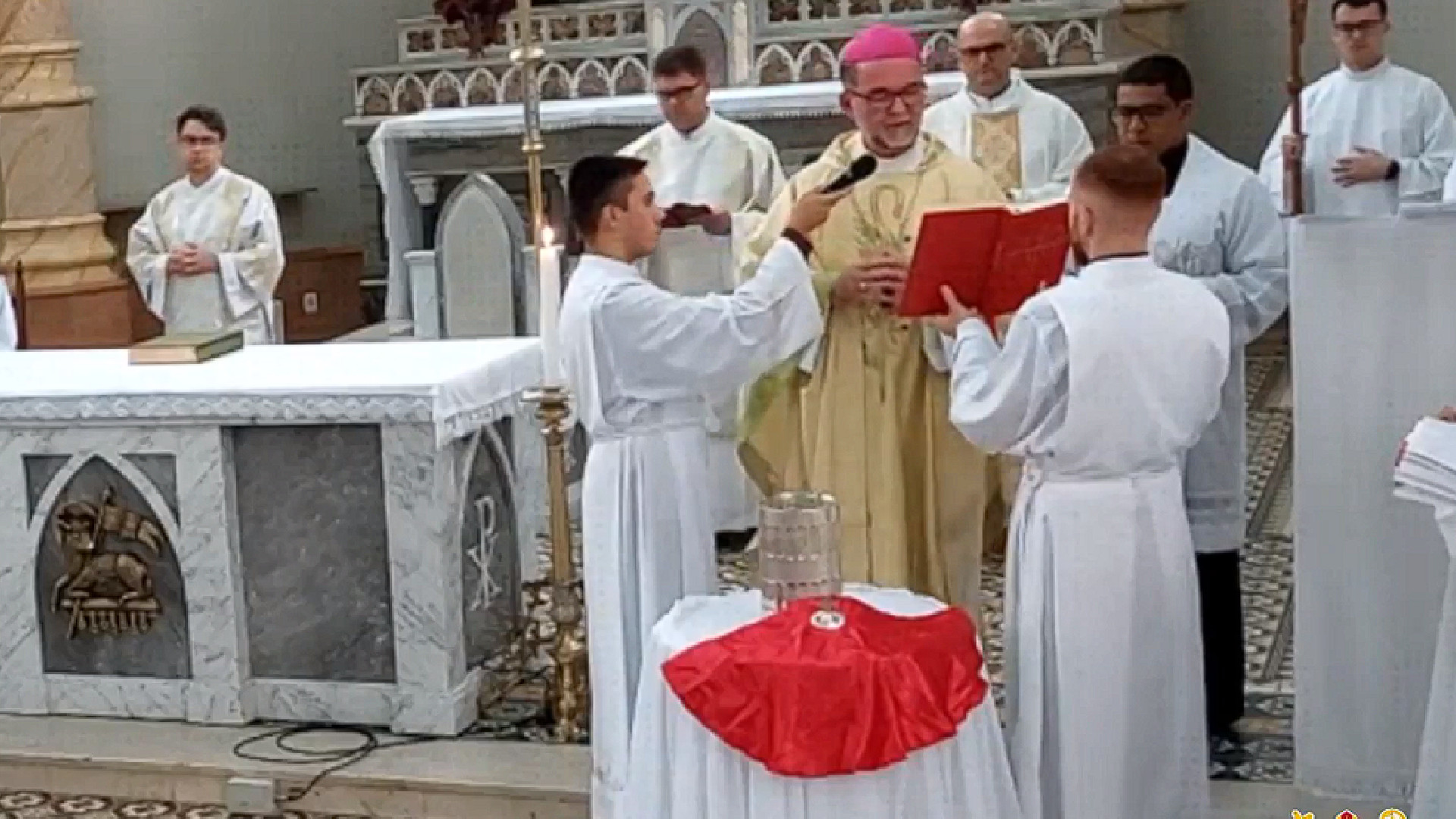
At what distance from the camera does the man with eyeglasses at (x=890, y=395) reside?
4832 millimetres

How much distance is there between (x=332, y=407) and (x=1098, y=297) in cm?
215

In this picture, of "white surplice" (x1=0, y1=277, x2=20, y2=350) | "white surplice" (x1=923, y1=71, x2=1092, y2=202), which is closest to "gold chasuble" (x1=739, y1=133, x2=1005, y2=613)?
"white surplice" (x1=923, y1=71, x2=1092, y2=202)

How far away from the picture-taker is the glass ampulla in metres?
3.80

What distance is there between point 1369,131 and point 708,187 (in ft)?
7.96

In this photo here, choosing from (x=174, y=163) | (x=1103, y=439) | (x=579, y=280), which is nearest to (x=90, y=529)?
(x=579, y=280)

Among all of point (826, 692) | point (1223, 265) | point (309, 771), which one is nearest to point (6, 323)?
point (309, 771)

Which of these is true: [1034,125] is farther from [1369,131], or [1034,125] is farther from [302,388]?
[302,388]

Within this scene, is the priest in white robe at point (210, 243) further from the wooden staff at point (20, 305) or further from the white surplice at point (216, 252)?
the wooden staff at point (20, 305)

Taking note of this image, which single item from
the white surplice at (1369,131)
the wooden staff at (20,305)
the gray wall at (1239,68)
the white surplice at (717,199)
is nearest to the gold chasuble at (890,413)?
the white surplice at (717,199)

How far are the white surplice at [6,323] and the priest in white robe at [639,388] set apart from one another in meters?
3.46

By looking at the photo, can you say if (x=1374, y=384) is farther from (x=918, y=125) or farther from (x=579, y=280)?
(x=579, y=280)

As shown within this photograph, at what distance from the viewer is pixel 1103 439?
3.98 m

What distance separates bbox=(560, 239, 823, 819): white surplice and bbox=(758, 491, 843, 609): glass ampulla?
78 cm

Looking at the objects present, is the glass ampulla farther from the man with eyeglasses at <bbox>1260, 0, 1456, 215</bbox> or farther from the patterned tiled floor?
the man with eyeglasses at <bbox>1260, 0, 1456, 215</bbox>
